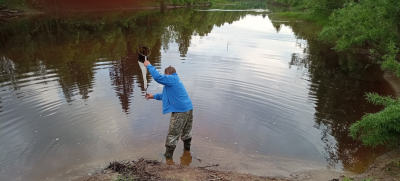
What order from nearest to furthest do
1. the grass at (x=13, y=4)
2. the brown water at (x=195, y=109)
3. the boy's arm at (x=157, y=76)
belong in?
the boy's arm at (x=157, y=76) < the brown water at (x=195, y=109) < the grass at (x=13, y=4)

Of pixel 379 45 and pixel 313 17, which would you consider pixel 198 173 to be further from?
pixel 313 17

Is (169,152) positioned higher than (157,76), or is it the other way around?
(157,76)

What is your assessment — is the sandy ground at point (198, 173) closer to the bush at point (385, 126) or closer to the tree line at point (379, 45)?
the bush at point (385, 126)

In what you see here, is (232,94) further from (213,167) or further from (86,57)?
(86,57)

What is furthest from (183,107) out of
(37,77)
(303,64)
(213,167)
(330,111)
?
(303,64)

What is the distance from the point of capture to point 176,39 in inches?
888

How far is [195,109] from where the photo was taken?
30.1 feet

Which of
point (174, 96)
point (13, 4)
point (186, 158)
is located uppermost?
point (13, 4)

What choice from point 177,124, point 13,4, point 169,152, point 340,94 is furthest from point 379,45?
point 13,4

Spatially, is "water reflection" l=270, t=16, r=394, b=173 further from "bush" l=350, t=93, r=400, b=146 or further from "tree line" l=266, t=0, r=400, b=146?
"bush" l=350, t=93, r=400, b=146

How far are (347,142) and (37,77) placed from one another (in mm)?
11972

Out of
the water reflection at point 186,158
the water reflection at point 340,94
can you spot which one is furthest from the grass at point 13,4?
the water reflection at point 186,158

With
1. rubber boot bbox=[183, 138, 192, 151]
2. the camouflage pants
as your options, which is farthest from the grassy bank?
the camouflage pants

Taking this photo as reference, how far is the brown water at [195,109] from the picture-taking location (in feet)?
21.2
